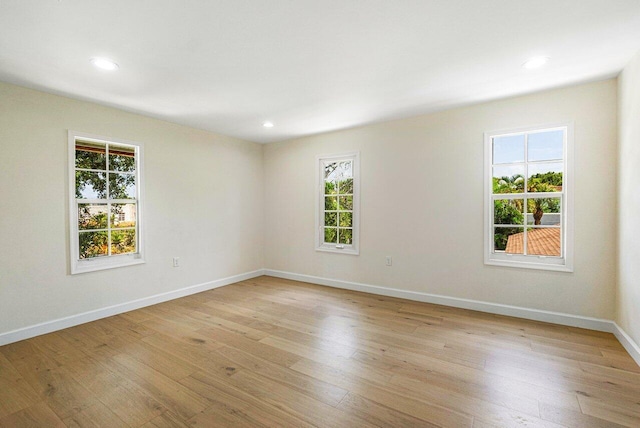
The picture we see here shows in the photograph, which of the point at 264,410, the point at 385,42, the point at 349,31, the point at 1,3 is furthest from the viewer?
the point at 385,42

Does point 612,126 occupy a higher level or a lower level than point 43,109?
lower

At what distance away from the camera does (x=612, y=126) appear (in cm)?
292

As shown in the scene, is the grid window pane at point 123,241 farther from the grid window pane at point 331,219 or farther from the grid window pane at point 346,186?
the grid window pane at point 346,186

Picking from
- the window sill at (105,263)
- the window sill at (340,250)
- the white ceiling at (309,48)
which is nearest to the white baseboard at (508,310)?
the window sill at (340,250)

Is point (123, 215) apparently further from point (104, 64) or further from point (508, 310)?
point (508, 310)

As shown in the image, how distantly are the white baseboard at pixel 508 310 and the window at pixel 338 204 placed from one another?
57 cm

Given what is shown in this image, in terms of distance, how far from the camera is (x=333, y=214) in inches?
195

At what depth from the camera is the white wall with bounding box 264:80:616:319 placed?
9.82ft

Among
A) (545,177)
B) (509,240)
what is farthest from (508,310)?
(545,177)

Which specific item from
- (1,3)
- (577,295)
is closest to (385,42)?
(1,3)

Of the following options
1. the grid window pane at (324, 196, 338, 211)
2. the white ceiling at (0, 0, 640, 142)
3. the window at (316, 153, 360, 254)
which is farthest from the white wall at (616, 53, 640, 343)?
the grid window pane at (324, 196, 338, 211)

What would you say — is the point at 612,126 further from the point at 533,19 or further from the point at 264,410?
the point at 264,410

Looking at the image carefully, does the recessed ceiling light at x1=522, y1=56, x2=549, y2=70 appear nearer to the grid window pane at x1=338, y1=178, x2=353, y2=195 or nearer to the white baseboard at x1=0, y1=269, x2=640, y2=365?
the white baseboard at x1=0, y1=269, x2=640, y2=365

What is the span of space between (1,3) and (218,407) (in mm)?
2767
